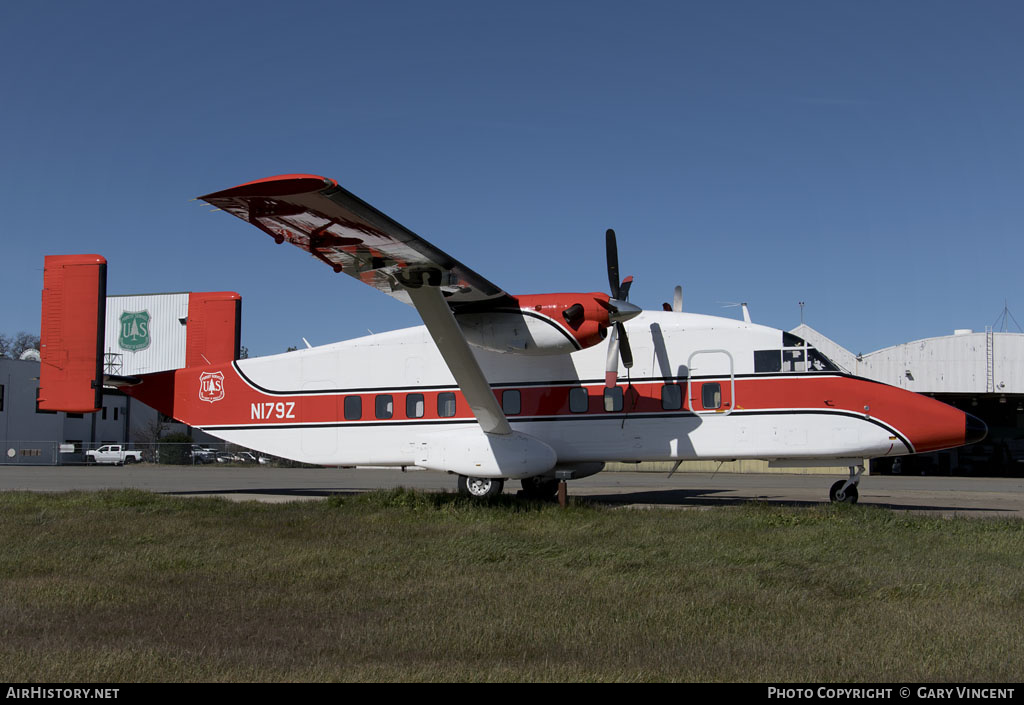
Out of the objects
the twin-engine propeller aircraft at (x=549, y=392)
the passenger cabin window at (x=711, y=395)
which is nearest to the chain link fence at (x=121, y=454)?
the twin-engine propeller aircraft at (x=549, y=392)

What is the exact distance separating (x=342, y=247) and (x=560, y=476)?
6.90 meters

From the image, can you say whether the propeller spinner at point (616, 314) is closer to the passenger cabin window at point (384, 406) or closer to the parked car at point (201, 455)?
the passenger cabin window at point (384, 406)

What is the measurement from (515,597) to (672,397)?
942cm

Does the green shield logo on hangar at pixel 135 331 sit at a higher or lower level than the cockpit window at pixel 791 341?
higher

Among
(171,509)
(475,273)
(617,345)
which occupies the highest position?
(475,273)

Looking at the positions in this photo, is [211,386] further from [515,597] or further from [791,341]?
[515,597]

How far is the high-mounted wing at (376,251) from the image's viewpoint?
11273 millimetres

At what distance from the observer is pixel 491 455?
1617 centimetres

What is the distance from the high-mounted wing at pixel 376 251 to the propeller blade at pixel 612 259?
2429 millimetres

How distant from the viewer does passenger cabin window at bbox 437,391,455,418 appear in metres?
18.0

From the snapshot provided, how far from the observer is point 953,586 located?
835cm

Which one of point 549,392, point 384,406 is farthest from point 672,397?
point 384,406
